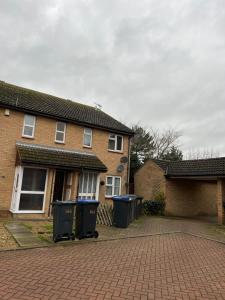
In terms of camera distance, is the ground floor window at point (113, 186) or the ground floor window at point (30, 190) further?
the ground floor window at point (113, 186)

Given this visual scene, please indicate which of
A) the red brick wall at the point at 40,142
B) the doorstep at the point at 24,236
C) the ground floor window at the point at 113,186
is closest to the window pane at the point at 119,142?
the red brick wall at the point at 40,142

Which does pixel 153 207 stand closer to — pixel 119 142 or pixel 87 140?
pixel 119 142

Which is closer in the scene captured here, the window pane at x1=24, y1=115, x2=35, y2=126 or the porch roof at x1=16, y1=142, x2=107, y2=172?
the porch roof at x1=16, y1=142, x2=107, y2=172

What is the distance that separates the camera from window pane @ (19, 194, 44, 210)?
13289 millimetres

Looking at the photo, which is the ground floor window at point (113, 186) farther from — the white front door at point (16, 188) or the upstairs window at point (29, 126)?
the white front door at point (16, 188)

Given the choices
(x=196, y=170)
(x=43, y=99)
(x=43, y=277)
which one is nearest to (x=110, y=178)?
(x=196, y=170)

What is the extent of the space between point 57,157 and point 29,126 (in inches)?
99.6

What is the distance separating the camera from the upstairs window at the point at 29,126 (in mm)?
14941

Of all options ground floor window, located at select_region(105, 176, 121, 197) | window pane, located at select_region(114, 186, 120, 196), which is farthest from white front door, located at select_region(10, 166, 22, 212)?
window pane, located at select_region(114, 186, 120, 196)

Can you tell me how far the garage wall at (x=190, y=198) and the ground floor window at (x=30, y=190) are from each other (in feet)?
31.6

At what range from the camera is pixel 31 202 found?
13.5 metres

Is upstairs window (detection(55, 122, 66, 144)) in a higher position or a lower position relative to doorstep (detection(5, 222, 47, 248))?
higher

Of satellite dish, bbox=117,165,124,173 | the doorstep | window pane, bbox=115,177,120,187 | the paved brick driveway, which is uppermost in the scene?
satellite dish, bbox=117,165,124,173

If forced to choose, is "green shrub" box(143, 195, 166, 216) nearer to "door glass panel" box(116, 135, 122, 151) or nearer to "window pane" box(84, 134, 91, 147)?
"door glass panel" box(116, 135, 122, 151)
